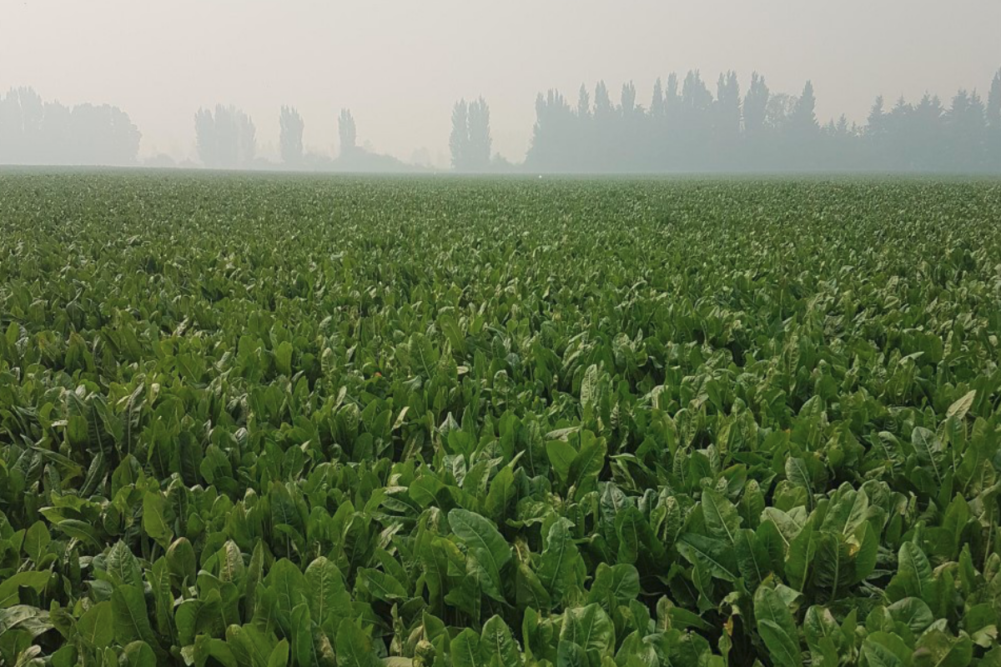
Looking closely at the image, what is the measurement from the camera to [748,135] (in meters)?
150

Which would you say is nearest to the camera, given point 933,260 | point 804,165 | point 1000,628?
point 1000,628

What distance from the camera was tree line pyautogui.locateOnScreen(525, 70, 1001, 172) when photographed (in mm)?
133625

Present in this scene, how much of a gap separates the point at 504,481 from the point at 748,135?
537 feet

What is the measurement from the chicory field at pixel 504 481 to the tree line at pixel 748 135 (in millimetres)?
149249

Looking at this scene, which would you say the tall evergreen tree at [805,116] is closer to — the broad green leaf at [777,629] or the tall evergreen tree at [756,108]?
the tall evergreen tree at [756,108]

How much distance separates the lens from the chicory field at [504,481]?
161 centimetres

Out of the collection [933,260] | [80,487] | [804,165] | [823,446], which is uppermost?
[804,165]

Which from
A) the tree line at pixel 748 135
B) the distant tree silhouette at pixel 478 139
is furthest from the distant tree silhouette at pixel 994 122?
the distant tree silhouette at pixel 478 139

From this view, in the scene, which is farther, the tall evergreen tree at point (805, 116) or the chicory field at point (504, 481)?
the tall evergreen tree at point (805, 116)

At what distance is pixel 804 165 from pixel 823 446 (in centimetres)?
15977

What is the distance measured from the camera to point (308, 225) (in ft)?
39.9

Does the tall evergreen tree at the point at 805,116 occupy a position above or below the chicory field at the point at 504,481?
above

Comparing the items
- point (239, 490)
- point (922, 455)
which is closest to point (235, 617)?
point (239, 490)

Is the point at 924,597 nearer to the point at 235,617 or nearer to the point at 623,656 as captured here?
the point at 623,656
